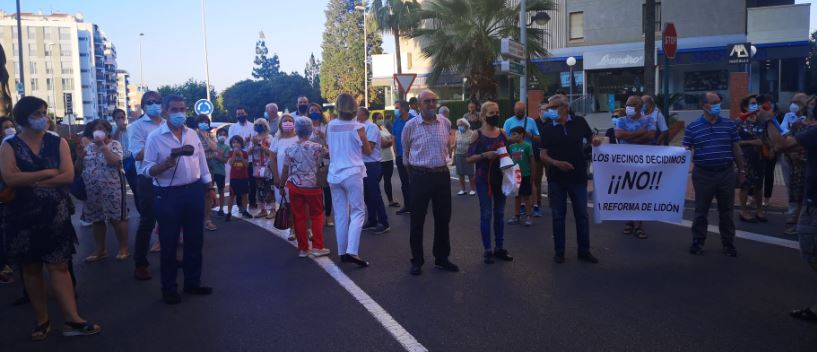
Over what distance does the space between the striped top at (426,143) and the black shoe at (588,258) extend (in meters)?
1.84

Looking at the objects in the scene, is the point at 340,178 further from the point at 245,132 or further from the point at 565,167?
the point at 245,132

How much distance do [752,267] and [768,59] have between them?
95.0ft

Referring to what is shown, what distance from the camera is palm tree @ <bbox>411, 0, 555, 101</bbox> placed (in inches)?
1049

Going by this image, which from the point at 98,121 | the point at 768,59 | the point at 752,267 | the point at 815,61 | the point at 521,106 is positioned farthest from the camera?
the point at 815,61

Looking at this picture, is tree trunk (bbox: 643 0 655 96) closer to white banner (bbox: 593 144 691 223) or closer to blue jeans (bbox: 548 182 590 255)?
white banner (bbox: 593 144 691 223)

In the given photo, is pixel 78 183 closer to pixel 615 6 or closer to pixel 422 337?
pixel 422 337

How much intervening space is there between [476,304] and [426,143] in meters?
1.98

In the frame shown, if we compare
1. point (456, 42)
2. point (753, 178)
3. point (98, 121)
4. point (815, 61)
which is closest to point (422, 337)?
point (98, 121)

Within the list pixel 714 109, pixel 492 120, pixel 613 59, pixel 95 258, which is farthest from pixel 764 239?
pixel 613 59

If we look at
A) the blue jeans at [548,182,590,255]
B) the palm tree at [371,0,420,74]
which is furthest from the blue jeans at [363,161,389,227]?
the palm tree at [371,0,420,74]

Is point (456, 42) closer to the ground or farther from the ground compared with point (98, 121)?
farther from the ground

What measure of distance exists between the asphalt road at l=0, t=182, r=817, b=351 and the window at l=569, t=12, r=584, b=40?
29691mm

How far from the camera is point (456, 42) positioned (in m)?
27.0

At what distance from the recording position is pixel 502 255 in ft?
24.5
